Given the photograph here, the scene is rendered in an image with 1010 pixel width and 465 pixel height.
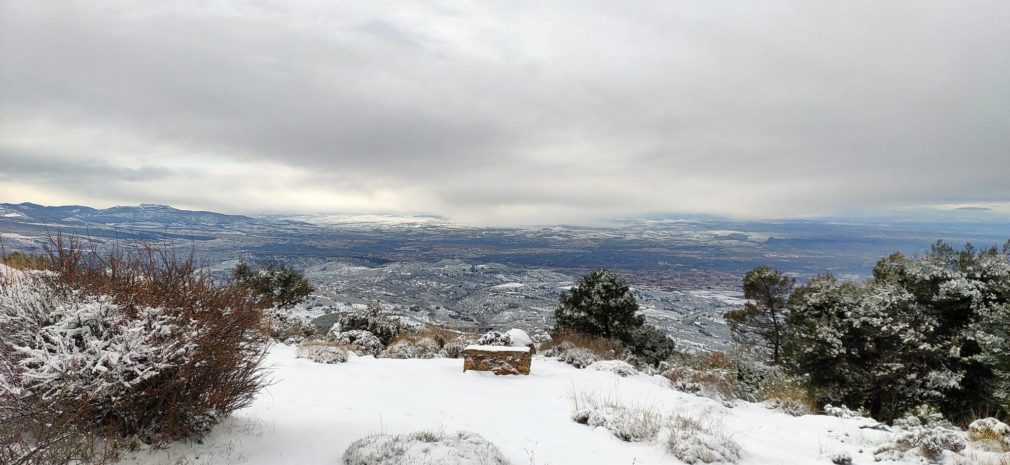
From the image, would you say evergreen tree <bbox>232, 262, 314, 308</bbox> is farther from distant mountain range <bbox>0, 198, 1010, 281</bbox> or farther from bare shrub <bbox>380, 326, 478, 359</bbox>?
distant mountain range <bbox>0, 198, 1010, 281</bbox>

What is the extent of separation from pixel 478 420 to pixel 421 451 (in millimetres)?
2143

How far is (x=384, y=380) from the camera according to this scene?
9.05m

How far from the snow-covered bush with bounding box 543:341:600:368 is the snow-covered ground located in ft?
4.34

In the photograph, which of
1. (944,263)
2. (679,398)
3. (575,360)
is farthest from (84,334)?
(944,263)

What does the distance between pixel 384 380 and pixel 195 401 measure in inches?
190

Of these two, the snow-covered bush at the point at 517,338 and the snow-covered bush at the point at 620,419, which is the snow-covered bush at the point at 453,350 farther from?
the snow-covered bush at the point at 620,419

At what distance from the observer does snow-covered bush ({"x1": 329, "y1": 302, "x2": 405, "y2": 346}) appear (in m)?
17.0

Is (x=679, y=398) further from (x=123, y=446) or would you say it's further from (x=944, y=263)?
(x=944, y=263)

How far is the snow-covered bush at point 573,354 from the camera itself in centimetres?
1218

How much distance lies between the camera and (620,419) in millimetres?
6480

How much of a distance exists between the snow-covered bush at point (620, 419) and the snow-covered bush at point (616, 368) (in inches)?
132

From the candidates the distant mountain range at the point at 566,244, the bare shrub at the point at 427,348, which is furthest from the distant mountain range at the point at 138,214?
the bare shrub at the point at 427,348

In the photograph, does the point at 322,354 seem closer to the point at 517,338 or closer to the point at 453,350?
the point at 453,350

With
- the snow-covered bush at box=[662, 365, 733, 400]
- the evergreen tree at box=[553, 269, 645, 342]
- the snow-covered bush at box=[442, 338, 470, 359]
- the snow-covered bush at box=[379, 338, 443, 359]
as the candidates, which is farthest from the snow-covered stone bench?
the evergreen tree at box=[553, 269, 645, 342]
